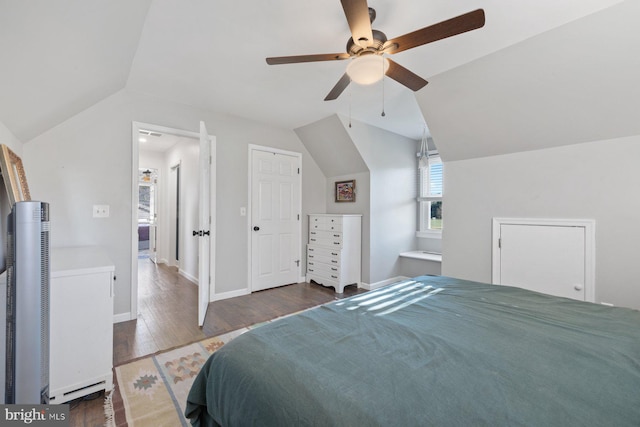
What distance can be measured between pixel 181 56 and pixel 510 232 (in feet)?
10.9

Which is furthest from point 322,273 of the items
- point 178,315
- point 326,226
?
point 178,315

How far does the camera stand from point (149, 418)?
1472 mm

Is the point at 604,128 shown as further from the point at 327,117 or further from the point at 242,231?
the point at 242,231

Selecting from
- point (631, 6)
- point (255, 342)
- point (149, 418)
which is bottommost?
point (149, 418)

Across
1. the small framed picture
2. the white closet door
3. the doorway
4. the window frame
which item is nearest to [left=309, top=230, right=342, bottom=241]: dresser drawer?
the small framed picture

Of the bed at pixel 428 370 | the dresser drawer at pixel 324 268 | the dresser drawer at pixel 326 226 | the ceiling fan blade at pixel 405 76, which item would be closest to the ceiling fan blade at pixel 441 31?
the ceiling fan blade at pixel 405 76

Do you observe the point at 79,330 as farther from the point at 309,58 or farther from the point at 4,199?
the point at 309,58

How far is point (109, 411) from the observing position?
1531 millimetres

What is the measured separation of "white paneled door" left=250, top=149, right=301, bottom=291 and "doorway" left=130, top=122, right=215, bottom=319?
0.60 meters

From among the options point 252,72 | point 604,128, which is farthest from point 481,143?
point 252,72

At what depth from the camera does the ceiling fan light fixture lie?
1.53 metres

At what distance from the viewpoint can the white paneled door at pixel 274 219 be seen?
3.73m

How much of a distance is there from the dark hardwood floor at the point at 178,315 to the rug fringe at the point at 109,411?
0.02 m

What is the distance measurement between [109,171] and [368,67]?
2672mm
